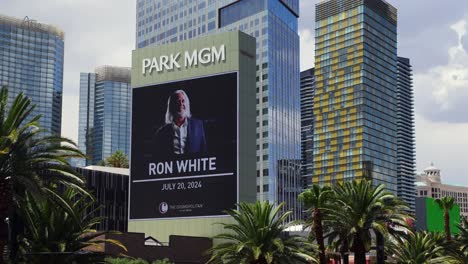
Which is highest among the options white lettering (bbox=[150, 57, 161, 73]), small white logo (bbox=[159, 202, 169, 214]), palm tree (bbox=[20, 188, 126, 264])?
white lettering (bbox=[150, 57, 161, 73])

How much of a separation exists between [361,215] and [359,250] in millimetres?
2937

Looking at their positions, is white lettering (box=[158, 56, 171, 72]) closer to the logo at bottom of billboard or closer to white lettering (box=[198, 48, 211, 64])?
the logo at bottom of billboard

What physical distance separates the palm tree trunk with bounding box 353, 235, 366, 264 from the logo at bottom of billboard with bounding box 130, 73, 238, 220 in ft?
35.8

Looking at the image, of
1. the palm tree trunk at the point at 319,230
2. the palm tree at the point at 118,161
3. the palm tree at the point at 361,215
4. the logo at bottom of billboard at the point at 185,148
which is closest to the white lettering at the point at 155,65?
the logo at bottom of billboard at the point at 185,148

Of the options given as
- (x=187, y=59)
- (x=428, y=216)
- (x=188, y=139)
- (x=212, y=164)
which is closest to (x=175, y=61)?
(x=187, y=59)

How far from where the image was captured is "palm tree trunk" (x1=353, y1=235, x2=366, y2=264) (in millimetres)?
61500

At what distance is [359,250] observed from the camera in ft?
203

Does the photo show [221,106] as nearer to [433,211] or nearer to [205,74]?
[205,74]

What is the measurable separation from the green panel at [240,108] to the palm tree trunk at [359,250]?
10115mm

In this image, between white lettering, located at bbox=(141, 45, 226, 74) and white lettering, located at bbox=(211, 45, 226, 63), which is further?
white lettering, located at bbox=(141, 45, 226, 74)

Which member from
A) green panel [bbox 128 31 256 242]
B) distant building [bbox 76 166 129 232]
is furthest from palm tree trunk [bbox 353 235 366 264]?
distant building [bbox 76 166 129 232]

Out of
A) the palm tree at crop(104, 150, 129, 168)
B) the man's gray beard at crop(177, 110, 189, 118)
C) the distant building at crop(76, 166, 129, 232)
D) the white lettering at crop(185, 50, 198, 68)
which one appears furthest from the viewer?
the palm tree at crop(104, 150, 129, 168)

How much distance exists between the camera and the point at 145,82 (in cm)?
7419

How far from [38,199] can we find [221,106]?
31.8 m
